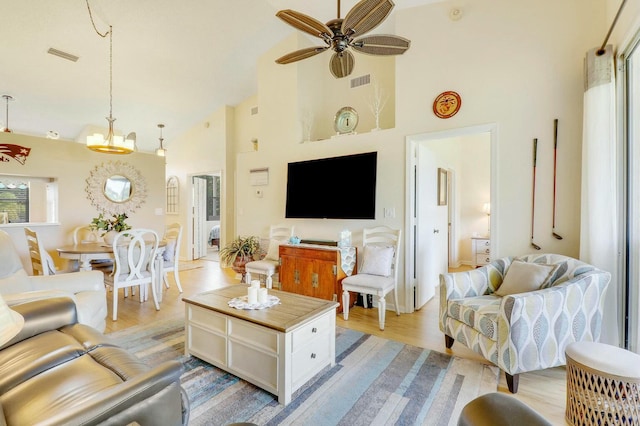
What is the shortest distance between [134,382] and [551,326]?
7.98ft

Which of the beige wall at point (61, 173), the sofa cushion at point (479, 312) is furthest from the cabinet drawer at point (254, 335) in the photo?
the beige wall at point (61, 173)

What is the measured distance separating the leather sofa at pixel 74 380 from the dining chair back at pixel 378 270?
7.34 feet

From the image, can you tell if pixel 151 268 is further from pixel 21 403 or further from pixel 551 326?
pixel 551 326

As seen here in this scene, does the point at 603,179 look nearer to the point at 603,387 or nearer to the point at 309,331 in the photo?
the point at 603,387

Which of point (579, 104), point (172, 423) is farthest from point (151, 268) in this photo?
point (579, 104)

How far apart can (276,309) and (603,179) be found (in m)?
2.74

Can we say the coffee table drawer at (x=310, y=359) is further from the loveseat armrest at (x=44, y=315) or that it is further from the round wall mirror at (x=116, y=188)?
the round wall mirror at (x=116, y=188)

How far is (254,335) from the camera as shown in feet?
6.65

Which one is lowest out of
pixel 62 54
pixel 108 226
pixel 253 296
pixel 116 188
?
pixel 253 296

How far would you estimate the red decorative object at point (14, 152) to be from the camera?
437 centimetres

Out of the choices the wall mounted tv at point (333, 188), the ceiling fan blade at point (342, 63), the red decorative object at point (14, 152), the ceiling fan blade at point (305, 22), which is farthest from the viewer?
the red decorative object at point (14, 152)

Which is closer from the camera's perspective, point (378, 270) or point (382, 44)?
point (382, 44)

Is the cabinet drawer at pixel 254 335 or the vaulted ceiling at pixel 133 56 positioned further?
the vaulted ceiling at pixel 133 56

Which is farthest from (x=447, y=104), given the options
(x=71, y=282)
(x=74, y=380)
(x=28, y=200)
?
(x=28, y=200)
